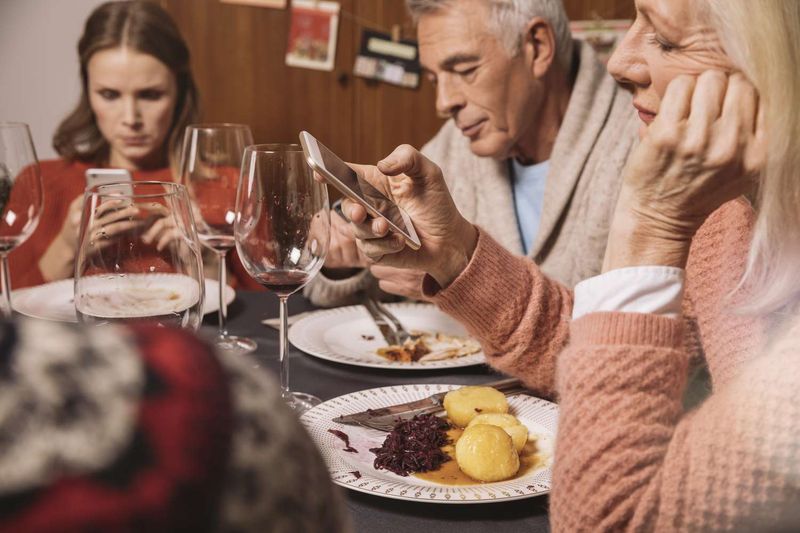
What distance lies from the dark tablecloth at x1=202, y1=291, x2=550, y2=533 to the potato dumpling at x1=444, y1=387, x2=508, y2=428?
174 millimetres

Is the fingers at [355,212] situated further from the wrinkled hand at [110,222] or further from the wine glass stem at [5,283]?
the wine glass stem at [5,283]

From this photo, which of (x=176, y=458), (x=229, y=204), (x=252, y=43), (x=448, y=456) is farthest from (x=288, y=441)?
(x=252, y=43)

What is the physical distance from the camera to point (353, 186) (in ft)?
3.34

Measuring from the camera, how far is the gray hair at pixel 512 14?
1983 millimetres

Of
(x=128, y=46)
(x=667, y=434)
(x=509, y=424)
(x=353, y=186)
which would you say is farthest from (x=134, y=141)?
(x=667, y=434)

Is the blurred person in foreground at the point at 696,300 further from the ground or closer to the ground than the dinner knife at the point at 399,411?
further from the ground

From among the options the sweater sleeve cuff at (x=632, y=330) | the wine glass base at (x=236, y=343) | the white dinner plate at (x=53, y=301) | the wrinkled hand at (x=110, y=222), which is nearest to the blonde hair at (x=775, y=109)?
the sweater sleeve cuff at (x=632, y=330)

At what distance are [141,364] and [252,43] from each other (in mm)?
3544

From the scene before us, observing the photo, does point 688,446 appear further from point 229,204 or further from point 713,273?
point 229,204

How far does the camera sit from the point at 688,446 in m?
0.68

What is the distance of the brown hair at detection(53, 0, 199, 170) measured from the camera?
8.03 feet

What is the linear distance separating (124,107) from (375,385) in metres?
1.67

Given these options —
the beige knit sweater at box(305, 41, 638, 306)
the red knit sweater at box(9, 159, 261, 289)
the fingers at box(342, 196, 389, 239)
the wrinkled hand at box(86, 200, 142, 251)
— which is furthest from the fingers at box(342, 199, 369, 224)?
the red knit sweater at box(9, 159, 261, 289)

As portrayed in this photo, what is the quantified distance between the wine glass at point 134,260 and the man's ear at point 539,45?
1423 mm
